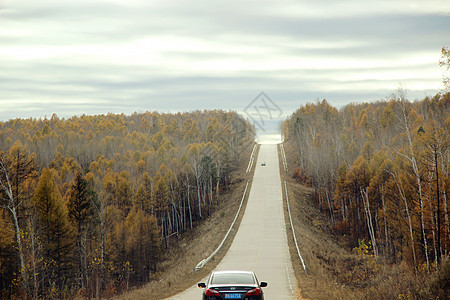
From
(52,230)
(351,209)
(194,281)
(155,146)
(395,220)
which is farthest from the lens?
(155,146)

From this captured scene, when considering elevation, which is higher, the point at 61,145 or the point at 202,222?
the point at 61,145

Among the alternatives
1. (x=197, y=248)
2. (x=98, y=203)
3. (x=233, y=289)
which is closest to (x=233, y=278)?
(x=233, y=289)

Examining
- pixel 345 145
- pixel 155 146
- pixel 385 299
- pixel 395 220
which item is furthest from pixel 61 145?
pixel 385 299

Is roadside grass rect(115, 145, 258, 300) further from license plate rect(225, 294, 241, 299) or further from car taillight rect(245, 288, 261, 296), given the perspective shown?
car taillight rect(245, 288, 261, 296)

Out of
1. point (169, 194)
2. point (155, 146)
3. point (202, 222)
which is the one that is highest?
point (155, 146)

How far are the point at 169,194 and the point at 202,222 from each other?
336 inches

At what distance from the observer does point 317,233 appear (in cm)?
6438

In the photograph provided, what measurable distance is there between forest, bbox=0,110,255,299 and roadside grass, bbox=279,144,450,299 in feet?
56.0

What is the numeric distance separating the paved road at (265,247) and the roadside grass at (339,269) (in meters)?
0.88

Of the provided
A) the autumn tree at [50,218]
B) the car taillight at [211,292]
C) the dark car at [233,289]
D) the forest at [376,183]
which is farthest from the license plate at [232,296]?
the autumn tree at [50,218]

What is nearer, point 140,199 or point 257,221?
point 257,221

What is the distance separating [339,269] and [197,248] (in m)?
16.7

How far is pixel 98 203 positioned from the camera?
5666cm

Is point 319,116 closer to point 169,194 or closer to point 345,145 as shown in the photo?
point 345,145
